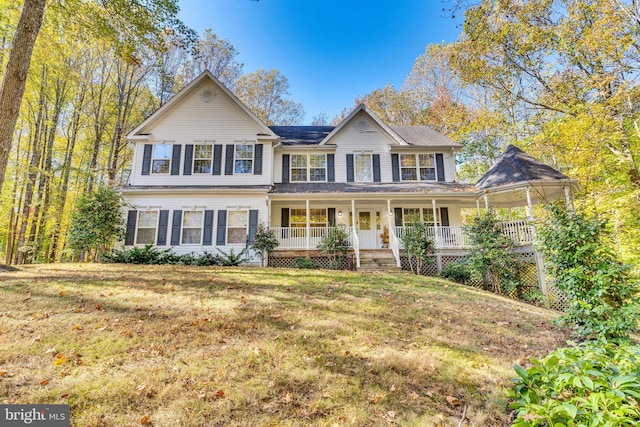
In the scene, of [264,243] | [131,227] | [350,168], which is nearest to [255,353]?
[264,243]

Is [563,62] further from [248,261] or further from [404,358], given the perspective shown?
[248,261]

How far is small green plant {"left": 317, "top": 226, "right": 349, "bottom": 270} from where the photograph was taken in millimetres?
11625

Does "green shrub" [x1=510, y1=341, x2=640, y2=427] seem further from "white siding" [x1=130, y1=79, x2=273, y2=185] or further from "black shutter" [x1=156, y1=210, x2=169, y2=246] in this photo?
"black shutter" [x1=156, y1=210, x2=169, y2=246]

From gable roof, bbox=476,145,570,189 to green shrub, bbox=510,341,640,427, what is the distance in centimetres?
997

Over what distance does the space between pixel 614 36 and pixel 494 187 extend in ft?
18.3

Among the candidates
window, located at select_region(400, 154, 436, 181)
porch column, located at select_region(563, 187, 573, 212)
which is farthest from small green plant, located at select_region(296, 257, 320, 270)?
porch column, located at select_region(563, 187, 573, 212)

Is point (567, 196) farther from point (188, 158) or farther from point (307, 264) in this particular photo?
point (188, 158)

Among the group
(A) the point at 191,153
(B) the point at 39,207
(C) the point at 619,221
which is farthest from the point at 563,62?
(B) the point at 39,207

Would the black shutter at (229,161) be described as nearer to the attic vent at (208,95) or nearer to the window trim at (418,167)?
the attic vent at (208,95)

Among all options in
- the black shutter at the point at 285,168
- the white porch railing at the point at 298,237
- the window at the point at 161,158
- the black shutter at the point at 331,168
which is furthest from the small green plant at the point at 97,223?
the black shutter at the point at 331,168

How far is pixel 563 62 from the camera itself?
11.2 metres

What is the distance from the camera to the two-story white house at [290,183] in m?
12.4

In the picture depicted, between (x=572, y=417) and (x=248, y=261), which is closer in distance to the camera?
(x=572, y=417)

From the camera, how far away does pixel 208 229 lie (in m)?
12.5
